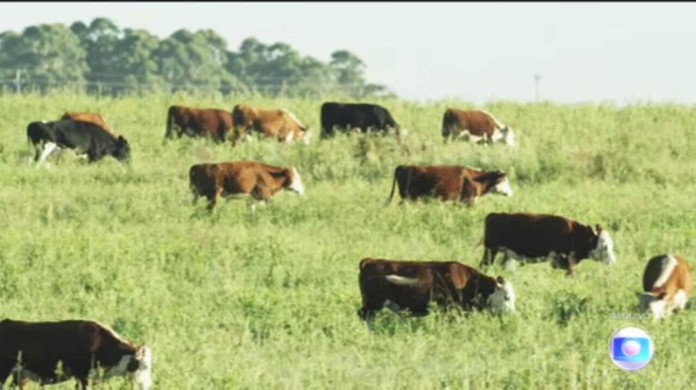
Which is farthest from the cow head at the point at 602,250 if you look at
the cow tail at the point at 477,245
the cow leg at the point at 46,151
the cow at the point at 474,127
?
the cow at the point at 474,127

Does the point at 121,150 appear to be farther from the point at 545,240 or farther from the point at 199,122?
the point at 545,240

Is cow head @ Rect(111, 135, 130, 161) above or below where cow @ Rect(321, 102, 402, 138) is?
below

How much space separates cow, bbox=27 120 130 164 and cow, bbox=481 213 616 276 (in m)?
10.7

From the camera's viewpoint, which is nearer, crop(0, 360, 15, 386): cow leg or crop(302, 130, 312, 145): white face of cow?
crop(0, 360, 15, 386): cow leg

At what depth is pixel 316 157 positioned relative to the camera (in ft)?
91.2

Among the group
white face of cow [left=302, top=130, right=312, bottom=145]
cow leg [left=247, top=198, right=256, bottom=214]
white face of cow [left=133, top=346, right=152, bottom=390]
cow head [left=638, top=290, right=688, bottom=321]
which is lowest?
cow leg [left=247, top=198, right=256, bottom=214]

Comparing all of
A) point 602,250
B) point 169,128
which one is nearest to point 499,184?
point 602,250

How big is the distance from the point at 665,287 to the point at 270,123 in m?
17.6

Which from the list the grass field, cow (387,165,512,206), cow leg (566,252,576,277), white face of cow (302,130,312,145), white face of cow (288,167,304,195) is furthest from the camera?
white face of cow (302,130,312,145)

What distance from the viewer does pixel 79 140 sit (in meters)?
28.6

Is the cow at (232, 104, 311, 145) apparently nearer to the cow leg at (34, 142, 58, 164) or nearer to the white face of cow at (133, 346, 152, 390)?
the cow leg at (34, 142, 58, 164)

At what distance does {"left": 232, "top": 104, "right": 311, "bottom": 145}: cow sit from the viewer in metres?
31.6

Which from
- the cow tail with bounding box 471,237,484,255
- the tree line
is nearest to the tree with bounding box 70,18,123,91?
the tree line

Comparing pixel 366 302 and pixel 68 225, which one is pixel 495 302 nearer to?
pixel 366 302
